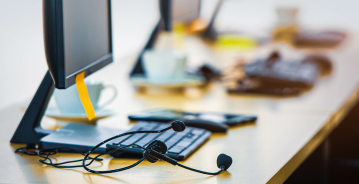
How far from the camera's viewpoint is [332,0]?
132 inches

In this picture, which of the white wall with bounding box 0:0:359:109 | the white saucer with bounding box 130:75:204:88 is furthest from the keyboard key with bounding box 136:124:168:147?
the white wall with bounding box 0:0:359:109

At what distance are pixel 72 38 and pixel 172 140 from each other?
0.80ft

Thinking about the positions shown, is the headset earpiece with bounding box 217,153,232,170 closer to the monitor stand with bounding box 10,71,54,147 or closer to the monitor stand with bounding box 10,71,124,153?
the monitor stand with bounding box 10,71,124,153

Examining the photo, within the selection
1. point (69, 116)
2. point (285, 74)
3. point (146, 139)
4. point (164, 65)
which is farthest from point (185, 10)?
point (146, 139)

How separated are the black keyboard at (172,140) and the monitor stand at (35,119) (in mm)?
158

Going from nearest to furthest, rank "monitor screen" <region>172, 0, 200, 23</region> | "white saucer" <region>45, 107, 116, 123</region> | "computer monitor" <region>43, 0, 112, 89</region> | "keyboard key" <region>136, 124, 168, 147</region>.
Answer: "computer monitor" <region>43, 0, 112, 89</region> → "keyboard key" <region>136, 124, 168, 147</region> → "white saucer" <region>45, 107, 116, 123</region> → "monitor screen" <region>172, 0, 200, 23</region>

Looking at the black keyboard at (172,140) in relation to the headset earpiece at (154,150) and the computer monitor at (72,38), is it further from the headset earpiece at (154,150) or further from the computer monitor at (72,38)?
the computer monitor at (72,38)

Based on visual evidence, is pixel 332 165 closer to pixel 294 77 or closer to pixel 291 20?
pixel 294 77

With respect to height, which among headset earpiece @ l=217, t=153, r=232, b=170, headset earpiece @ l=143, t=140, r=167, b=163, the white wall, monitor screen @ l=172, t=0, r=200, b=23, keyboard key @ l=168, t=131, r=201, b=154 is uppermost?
monitor screen @ l=172, t=0, r=200, b=23

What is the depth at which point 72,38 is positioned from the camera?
629 millimetres

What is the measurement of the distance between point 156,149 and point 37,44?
114 cm

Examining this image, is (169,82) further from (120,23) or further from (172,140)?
(120,23)

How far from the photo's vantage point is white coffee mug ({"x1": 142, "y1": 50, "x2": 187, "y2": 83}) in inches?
52.1

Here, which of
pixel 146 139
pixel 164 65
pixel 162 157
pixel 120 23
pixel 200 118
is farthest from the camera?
pixel 120 23
